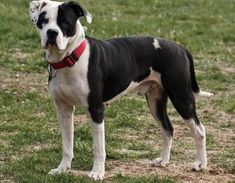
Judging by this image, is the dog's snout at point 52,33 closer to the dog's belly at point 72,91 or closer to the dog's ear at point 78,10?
the dog's ear at point 78,10

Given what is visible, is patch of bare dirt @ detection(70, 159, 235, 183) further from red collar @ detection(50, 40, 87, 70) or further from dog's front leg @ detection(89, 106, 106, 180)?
red collar @ detection(50, 40, 87, 70)

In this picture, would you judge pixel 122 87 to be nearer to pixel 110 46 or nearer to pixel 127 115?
pixel 110 46

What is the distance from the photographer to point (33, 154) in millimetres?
8062

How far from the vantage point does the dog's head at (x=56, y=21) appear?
664cm

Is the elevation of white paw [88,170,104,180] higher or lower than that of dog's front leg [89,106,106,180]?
lower

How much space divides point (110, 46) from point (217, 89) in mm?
4665

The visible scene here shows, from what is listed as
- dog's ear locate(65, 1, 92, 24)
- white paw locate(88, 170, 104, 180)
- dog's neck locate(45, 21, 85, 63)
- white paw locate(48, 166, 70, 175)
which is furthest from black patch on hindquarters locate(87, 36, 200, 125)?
white paw locate(48, 166, 70, 175)

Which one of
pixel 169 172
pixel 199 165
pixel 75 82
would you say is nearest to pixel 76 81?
pixel 75 82

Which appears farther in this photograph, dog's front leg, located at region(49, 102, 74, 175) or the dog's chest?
dog's front leg, located at region(49, 102, 74, 175)

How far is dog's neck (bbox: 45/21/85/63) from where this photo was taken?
6.90 metres

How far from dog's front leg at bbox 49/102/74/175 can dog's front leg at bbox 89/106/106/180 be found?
35 cm

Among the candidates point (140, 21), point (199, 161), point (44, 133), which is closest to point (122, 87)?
point (199, 161)

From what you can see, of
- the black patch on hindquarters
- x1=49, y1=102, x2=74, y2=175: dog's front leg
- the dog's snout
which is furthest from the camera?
x1=49, y1=102, x2=74, y2=175: dog's front leg

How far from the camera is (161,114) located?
796 centimetres
